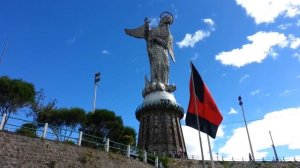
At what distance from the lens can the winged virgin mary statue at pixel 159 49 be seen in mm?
49716

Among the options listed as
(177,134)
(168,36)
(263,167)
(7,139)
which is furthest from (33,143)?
(168,36)

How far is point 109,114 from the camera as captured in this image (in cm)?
4572

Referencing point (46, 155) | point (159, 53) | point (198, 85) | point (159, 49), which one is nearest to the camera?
point (198, 85)

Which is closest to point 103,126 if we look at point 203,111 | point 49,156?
point 49,156

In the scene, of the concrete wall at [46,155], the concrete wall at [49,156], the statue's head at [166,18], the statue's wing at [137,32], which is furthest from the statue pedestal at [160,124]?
the concrete wall at [46,155]

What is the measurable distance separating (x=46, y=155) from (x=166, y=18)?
40.8 meters

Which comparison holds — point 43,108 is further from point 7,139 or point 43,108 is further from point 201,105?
point 201,105

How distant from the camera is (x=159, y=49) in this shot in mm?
52062

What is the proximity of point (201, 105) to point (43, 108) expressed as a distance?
2677 cm

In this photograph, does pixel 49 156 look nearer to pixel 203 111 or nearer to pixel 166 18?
pixel 203 111

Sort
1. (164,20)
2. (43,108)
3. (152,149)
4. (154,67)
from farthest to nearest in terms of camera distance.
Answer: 1. (164,20)
2. (154,67)
3. (152,149)
4. (43,108)

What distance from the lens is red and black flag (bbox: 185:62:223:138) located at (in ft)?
55.1

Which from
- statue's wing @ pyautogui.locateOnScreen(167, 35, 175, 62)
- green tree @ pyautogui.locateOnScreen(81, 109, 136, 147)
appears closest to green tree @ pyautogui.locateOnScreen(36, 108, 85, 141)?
green tree @ pyautogui.locateOnScreen(81, 109, 136, 147)

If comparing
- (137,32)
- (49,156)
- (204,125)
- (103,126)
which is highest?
(137,32)
